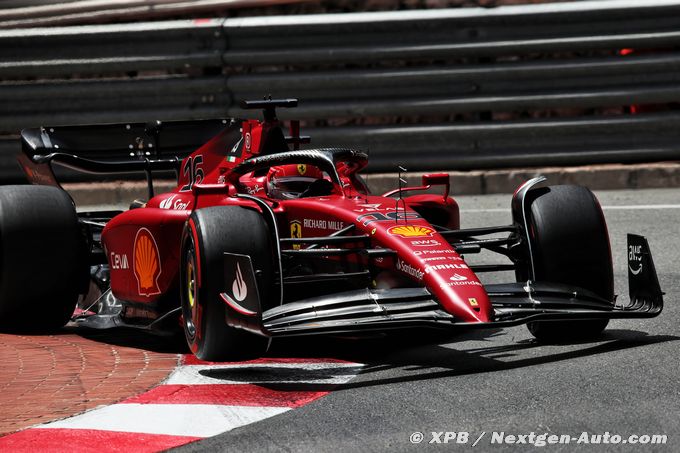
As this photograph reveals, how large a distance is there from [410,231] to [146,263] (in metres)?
1.84

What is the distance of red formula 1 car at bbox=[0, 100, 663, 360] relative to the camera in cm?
616

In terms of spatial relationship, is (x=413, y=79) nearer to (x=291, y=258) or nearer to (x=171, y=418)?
(x=291, y=258)

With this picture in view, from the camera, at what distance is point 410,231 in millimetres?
6492

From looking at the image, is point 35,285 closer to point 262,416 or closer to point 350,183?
point 350,183

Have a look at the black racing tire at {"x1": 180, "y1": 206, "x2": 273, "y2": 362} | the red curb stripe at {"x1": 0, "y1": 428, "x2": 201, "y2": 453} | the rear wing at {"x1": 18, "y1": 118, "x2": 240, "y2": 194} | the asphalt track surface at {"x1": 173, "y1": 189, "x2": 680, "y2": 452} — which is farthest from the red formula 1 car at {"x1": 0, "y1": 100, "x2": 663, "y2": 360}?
the red curb stripe at {"x1": 0, "y1": 428, "x2": 201, "y2": 453}

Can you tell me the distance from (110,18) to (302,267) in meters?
7.29

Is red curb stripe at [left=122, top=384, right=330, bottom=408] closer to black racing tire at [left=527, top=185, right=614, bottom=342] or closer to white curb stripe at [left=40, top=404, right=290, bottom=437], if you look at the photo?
white curb stripe at [left=40, top=404, right=290, bottom=437]

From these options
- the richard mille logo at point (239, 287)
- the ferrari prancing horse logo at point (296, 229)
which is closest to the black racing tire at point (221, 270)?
the richard mille logo at point (239, 287)

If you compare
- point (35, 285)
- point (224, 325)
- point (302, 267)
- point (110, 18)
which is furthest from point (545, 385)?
point (110, 18)

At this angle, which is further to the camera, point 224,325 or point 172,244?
point 172,244

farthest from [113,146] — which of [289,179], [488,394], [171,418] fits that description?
[488,394]

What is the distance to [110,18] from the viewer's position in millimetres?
13773

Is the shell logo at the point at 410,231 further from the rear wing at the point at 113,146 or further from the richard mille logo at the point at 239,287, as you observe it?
the rear wing at the point at 113,146

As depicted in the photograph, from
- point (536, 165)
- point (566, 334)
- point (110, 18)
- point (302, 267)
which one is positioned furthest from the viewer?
point (110, 18)
